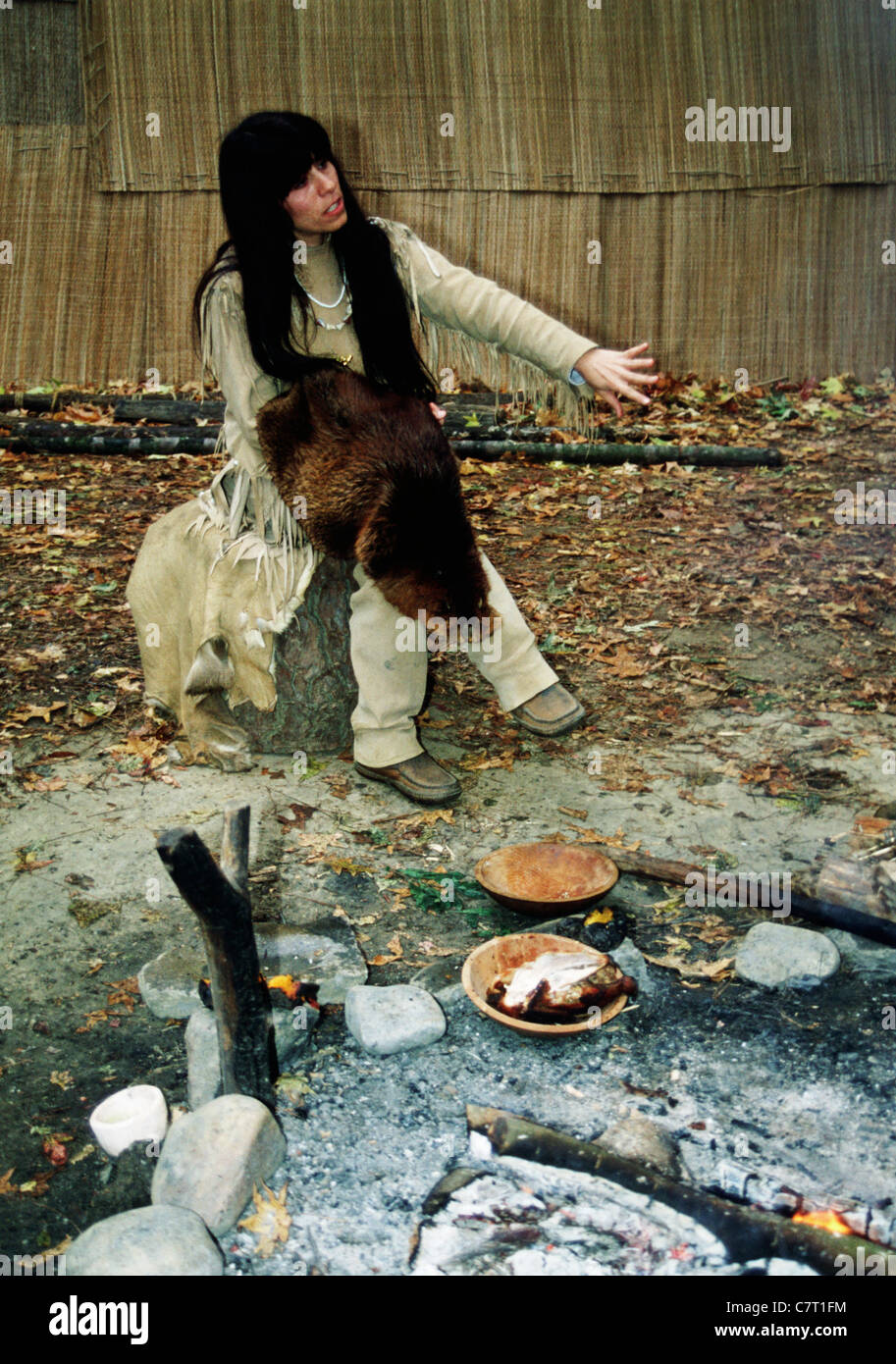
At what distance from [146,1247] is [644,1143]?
1115mm

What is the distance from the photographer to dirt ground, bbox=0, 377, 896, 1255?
3.16 meters

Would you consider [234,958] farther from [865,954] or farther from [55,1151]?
[865,954]

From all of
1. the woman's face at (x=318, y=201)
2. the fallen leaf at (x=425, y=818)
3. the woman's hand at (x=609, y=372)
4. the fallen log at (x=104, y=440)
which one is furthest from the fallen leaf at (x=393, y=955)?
the fallen log at (x=104, y=440)

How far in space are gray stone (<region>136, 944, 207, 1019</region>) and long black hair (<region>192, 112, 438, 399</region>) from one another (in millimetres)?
2015

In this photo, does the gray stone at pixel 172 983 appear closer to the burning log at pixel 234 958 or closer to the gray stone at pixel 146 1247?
the burning log at pixel 234 958

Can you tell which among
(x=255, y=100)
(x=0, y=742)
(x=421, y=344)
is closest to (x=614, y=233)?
(x=255, y=100)

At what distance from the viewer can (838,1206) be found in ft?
7.84

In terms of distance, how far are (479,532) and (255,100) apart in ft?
13.7

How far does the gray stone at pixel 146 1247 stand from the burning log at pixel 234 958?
37cm

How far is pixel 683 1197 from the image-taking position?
239 cm

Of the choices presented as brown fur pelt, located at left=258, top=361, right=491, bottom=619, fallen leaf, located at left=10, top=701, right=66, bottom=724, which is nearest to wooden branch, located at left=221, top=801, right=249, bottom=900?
brown fur pelt, located at left=258, top=361, right=491, bottom=619

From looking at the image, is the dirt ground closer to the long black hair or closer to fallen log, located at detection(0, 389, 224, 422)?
fallen log, located at detection(0, 389, 224, 422)

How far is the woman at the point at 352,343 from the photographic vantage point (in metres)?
3.84

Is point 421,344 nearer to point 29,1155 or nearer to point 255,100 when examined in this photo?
point 29,1155
